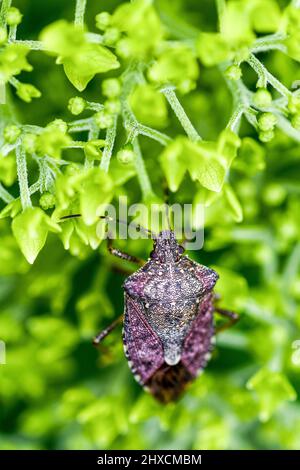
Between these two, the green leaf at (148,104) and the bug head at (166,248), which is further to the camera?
the bug head at (166,248)

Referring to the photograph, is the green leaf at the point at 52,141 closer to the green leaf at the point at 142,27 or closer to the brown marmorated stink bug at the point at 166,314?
the green leaf at the point at 142,27

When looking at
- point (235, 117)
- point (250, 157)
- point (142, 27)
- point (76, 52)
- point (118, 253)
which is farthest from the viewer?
point (118, 253)

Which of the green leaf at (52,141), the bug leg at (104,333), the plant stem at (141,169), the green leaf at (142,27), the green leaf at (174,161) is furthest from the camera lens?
the bug leg at (104,333)

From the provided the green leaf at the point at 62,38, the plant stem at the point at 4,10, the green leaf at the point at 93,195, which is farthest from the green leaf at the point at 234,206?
the plant stem at the point at 4,10

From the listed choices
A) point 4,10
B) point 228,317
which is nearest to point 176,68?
point 4,10

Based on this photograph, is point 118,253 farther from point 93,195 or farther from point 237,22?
point 237,22

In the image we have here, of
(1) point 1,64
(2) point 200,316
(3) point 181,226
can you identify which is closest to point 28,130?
(1) point 1,64
